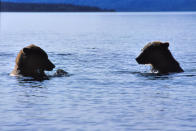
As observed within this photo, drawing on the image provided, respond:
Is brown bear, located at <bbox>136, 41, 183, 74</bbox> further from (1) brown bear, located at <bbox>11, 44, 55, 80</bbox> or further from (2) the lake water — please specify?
(1) brown bear, located at <bbox>11, 44, 55, 80</bbox>

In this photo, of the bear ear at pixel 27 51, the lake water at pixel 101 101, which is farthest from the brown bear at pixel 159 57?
the bear ear at pixel 27 51

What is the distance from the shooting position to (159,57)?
2228 centimetres

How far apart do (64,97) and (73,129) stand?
14.4 ft

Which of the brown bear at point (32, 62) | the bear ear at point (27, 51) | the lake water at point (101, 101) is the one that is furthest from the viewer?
the brown bear at point (32, 62)

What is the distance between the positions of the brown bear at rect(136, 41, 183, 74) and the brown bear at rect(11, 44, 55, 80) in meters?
3.69

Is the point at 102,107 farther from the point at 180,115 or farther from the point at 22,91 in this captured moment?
the point at 22,91

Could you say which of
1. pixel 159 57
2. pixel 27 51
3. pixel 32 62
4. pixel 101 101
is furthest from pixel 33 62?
pixel 101 101

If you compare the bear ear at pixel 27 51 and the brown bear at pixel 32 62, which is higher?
the bear ear at pixel 27 51

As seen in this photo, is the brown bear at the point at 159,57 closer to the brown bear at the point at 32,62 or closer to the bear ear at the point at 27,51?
the brown bear at the point at 32,62

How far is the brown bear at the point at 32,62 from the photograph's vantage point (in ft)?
67.8

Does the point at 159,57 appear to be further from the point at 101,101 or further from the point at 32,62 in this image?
the point at 101,101

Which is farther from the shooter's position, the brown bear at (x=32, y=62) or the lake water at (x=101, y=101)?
the brown bear at (x=32, y=62)

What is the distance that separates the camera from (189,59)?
101 feet

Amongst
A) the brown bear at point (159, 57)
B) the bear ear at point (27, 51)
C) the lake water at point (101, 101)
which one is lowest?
the lake water at point (101, 101)
